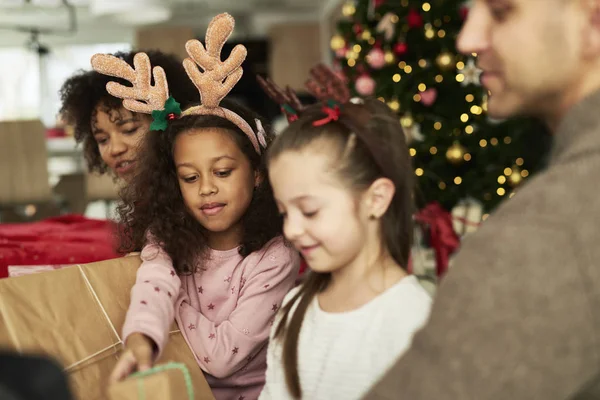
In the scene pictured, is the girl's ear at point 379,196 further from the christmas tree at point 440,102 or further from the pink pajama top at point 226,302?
the christmas tree at point 440,102

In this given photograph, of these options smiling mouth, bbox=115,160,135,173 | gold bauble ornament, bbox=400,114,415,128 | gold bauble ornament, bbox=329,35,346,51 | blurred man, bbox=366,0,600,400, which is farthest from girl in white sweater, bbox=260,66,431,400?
gold bauble ornament, bbox=329,35,346,51

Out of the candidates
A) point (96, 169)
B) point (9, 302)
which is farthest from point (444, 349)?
point (96, 169)

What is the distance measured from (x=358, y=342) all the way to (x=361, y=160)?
0.90 ft

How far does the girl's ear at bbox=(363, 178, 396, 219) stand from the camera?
1.06 m

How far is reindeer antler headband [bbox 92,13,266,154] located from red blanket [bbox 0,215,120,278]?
398 mm

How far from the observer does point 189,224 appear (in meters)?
1.54

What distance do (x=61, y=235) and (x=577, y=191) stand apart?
6.91 feet

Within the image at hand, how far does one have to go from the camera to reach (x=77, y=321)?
48.9 inches

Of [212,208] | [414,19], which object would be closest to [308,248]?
[212,208]

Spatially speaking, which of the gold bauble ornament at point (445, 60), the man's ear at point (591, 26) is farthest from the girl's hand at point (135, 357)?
the gold bauble ornament at point (445, 60)

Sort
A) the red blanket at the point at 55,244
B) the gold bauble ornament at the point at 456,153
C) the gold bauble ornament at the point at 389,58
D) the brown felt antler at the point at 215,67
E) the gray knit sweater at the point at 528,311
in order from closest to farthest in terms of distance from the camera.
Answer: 1. the gray knit sweater at the point at 528,311
2. the brown felt antler at the point at 215,67
3. the red blanket at the point at 55,244
4. the gold bauble ornament at the point at 456,153
5. the gold bauble ornament at the point at 389,58

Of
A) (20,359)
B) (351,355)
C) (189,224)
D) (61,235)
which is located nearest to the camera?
(20,359)

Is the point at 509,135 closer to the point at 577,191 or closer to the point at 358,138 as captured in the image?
the point at 358,138

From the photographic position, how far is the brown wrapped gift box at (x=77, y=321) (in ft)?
3.78
